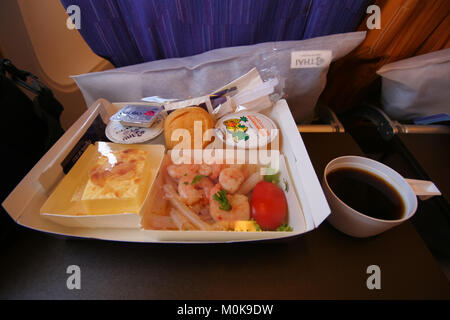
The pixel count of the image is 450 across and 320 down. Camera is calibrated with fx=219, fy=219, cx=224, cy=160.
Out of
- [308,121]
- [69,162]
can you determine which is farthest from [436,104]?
[69,162]

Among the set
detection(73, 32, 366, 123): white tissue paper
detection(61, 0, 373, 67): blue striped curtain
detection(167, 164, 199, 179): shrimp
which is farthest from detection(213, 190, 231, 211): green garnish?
detection(61, 0, 373, 67): blue striped curtain

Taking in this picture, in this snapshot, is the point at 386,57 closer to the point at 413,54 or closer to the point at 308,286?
the point at 413,54

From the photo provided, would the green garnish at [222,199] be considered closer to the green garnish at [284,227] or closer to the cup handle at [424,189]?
the green garnish at [284,227]

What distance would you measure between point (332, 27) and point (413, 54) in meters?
0.37

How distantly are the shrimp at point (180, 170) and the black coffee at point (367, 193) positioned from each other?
1.13ft

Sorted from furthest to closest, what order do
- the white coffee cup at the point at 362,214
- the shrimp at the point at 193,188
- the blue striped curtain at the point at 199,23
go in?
the blue striped curtain at the point at 199,23 → the shrimp at the point at 193,188 → the white coffee cup at the point at 362,214

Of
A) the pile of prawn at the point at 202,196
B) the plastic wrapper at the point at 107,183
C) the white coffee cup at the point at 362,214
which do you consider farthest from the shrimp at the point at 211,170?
the white coffee cup at the point at 362,214

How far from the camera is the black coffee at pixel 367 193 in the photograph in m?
0.48

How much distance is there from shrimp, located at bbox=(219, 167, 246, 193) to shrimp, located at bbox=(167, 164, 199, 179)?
0.27 feet

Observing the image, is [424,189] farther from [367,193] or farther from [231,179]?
[231,179]

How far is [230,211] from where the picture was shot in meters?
0.52

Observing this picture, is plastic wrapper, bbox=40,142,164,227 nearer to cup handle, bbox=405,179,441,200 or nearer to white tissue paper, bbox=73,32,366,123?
white tissue paper, bbox=73,32,366,123

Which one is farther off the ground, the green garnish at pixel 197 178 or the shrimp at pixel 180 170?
the shrimp at pixel 180 170

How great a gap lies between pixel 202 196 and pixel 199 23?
0.61 m
